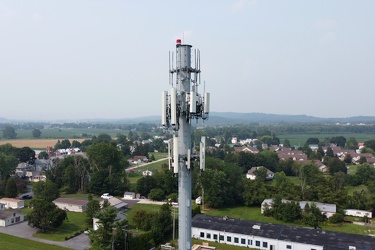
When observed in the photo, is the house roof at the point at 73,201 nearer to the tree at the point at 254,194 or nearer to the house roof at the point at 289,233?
the house roof at the point at 289,233

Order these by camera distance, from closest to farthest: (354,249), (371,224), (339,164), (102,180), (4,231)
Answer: (354,249), (4,231), (371,224), (102,180), (339,164)

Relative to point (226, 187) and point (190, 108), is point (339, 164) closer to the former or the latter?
A: point (226, 187)

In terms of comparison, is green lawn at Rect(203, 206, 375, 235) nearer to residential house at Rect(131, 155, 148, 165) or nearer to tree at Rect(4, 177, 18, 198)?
tree at Rect(4, 177, 18, 198)

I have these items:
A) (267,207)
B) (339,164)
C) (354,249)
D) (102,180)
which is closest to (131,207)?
(102,180)

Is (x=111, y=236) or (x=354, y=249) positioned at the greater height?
(x=111, y=236)

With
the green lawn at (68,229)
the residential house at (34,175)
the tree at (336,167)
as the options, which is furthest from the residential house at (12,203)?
the tree at (336,167)

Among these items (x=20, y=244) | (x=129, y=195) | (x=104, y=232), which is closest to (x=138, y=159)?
(x=129, y=195)
